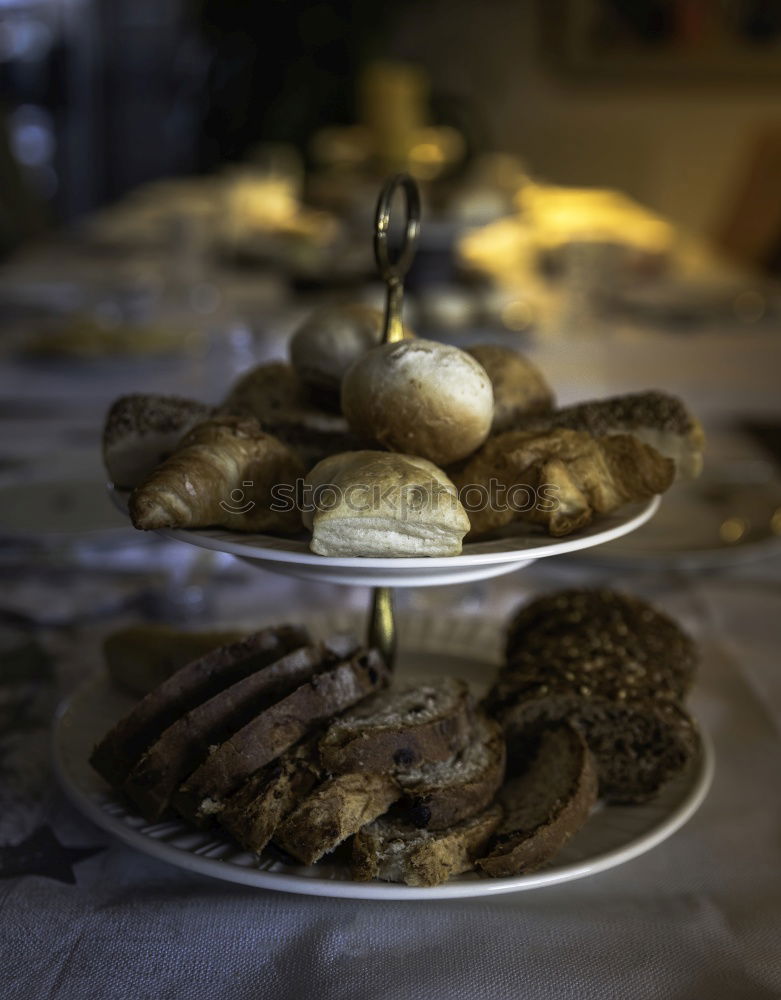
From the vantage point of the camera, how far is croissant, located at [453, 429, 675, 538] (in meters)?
0.70

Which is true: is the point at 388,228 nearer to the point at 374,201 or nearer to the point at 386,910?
the point at 386,910

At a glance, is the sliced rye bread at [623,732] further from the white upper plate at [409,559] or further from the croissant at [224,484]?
the croissant at [224,484]

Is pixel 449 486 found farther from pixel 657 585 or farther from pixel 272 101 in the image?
pixel 272 101

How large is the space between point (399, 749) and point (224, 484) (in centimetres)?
22

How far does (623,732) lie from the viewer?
0.81 m

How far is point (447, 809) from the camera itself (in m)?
0.71

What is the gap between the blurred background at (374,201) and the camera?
5.65 feet

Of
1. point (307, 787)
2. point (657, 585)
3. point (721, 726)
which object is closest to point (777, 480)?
point (657, 585)

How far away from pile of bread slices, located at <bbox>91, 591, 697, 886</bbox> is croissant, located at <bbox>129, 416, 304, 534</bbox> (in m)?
0.12

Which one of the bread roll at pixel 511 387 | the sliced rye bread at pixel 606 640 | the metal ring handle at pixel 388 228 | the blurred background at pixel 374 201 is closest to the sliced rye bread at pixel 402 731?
the sliced rye bread at pixel 606 640

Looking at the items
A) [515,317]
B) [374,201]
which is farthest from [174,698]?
[374,201]

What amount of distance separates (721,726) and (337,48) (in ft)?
19.4

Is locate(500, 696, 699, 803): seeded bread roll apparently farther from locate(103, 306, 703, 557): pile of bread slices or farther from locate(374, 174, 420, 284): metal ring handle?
locate(374, 174, 420, 284): metal ring handle

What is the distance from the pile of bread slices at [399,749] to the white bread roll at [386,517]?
0.15 m
